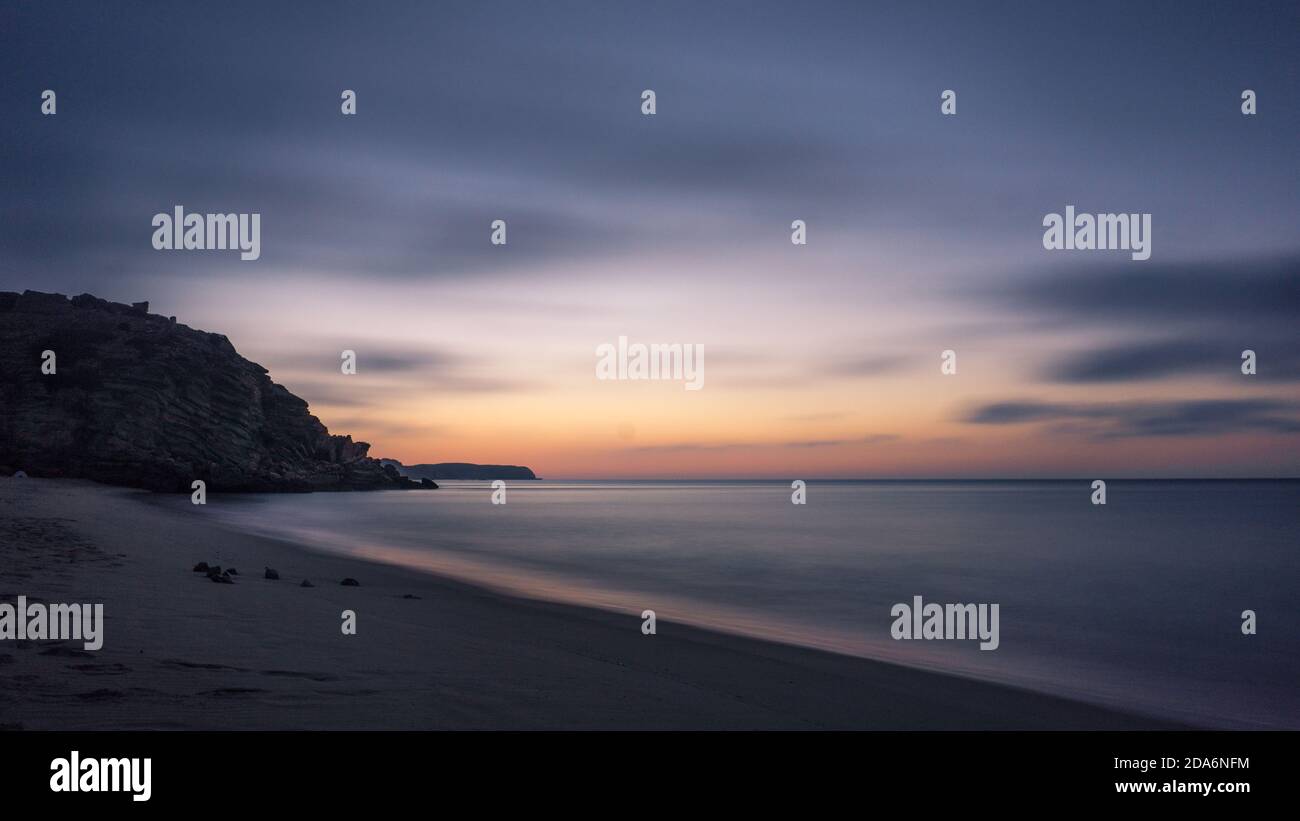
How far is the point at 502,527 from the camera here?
43.1m

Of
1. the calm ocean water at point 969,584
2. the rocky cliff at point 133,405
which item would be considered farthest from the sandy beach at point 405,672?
the rocky cliff at point 133,405

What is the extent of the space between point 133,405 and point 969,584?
7145 cm

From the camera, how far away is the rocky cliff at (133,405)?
59.8 meters

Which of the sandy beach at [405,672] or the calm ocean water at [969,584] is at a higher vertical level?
the sandy beach at [405,672]

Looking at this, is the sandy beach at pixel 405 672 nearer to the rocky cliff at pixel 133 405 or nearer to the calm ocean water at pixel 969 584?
the calm ocean water at pixel 969 584

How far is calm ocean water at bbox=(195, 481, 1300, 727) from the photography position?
11375 mm

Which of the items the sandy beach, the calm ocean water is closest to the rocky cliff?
the calm ocean water

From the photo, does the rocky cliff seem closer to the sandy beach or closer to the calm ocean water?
the calm ocean water

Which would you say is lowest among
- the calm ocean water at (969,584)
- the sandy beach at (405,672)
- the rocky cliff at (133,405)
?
the calm ocean water at (969,584)

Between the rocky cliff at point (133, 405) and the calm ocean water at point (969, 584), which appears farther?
the rocky cliff at point (133, 405)

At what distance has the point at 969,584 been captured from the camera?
22.5m

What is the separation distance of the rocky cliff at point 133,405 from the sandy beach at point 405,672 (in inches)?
2003

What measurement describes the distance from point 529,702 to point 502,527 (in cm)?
3767
